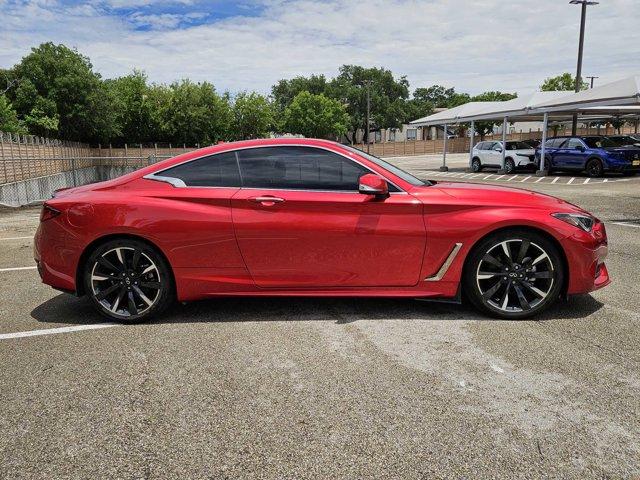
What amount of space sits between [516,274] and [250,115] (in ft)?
214

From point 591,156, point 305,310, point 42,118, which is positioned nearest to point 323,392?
point 305,310

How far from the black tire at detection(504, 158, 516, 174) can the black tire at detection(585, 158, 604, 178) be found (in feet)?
14.0

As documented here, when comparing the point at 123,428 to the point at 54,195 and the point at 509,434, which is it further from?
the point at 54,195

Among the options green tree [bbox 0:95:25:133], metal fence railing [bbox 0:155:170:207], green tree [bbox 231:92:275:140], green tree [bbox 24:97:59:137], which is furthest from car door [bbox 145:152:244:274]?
green tree [bbox 231:92:275:140]

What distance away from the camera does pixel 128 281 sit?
14.1 feet

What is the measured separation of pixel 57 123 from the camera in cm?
4150

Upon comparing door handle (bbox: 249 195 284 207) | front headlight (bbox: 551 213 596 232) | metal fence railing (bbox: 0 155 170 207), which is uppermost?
door handle (bbox: 249 195 284 207)

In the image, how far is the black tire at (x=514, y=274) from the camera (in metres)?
4.17

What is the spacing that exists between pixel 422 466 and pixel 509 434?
542mm

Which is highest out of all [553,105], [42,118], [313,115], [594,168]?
[313,115]

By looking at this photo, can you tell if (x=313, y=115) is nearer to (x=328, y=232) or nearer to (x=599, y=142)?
(x=599, y=142)

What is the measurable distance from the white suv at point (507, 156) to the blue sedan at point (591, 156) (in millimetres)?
1746

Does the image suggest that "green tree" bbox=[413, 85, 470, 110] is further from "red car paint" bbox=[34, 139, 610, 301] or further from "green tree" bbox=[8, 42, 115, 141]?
"red car paint" bbox=[34, 139, 610, 301]

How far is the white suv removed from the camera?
2436 cm
